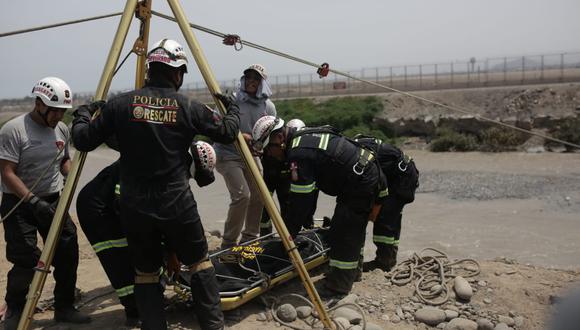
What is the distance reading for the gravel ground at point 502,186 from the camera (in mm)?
11695

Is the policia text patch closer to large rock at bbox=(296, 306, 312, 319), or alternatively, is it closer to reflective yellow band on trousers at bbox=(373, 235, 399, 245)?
large rock at bbox=(296, 306, 312, 319)

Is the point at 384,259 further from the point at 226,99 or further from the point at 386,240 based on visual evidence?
the point at 226,99

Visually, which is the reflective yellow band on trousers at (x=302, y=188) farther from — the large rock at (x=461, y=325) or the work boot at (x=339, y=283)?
the large rock at (x=461, y=325)

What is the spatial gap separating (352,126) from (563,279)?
61.2 ft

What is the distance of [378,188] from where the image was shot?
17.1ft

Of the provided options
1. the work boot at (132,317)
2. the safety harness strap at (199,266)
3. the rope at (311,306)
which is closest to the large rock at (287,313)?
the rope at (311,306)

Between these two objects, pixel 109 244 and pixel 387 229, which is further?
pixel 387 229

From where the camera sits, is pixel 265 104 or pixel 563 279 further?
pixel 265 104

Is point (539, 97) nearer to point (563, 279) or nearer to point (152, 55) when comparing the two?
point (563, 279)

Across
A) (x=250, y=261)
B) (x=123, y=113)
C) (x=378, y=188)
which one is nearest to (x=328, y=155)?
(x=378, y=188)

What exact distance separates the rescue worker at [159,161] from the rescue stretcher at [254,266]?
61 centimetres

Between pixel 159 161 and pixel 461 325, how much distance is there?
2.94 metres

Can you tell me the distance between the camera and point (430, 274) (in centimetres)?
558

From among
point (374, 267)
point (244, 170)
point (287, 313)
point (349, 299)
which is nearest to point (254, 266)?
point (287, 313)
